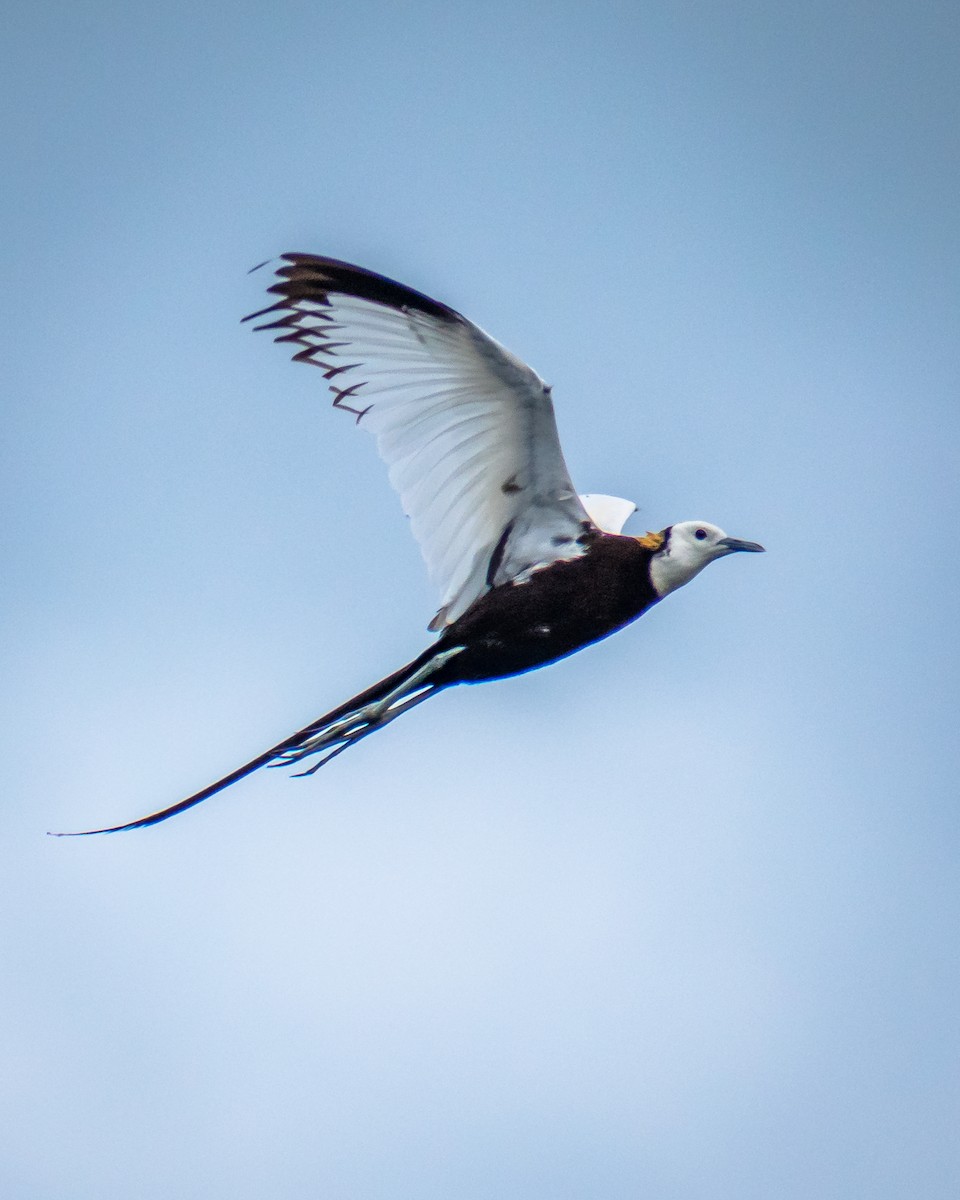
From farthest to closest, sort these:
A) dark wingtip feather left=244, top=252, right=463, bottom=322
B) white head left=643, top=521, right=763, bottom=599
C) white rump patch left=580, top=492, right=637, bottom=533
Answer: white rump patch left=580, top=492, right=637, bottom=533 → white head left=643, top=521, right=763, bottom=599 → dark wingtip feather left=244, top=252, right=463, bottom=322

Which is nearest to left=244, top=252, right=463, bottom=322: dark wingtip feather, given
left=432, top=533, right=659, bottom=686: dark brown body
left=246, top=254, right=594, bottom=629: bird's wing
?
left=246, top=254, right=594, bottom=629: bird's wing

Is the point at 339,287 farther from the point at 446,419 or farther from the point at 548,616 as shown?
the point at 548,616

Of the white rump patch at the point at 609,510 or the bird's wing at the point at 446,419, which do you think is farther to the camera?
the white rump patch at the point at 609,510

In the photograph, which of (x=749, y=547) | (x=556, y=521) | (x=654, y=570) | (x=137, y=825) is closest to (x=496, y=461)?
(x=556, y=521)

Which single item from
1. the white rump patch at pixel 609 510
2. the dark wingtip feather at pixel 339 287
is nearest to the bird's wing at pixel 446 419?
the dark wingtip feather at pixel 339 287

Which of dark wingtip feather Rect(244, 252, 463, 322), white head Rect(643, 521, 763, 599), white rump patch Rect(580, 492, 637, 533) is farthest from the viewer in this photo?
white rump patch Rect(580, 492, 637, 533)

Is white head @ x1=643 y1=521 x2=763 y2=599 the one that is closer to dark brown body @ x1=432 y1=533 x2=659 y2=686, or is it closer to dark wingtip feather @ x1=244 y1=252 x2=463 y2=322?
dark brown body @ x1=432 y1=533 x2=659 y2=686

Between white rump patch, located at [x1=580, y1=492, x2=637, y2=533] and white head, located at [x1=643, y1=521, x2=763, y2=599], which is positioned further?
white rump patch, located at [x1=580, y1=492, x2=637, y2=533]

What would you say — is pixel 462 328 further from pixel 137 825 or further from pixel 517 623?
pixel 137 825

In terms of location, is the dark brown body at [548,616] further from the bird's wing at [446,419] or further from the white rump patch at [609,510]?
the white rump patch at [609,510]
